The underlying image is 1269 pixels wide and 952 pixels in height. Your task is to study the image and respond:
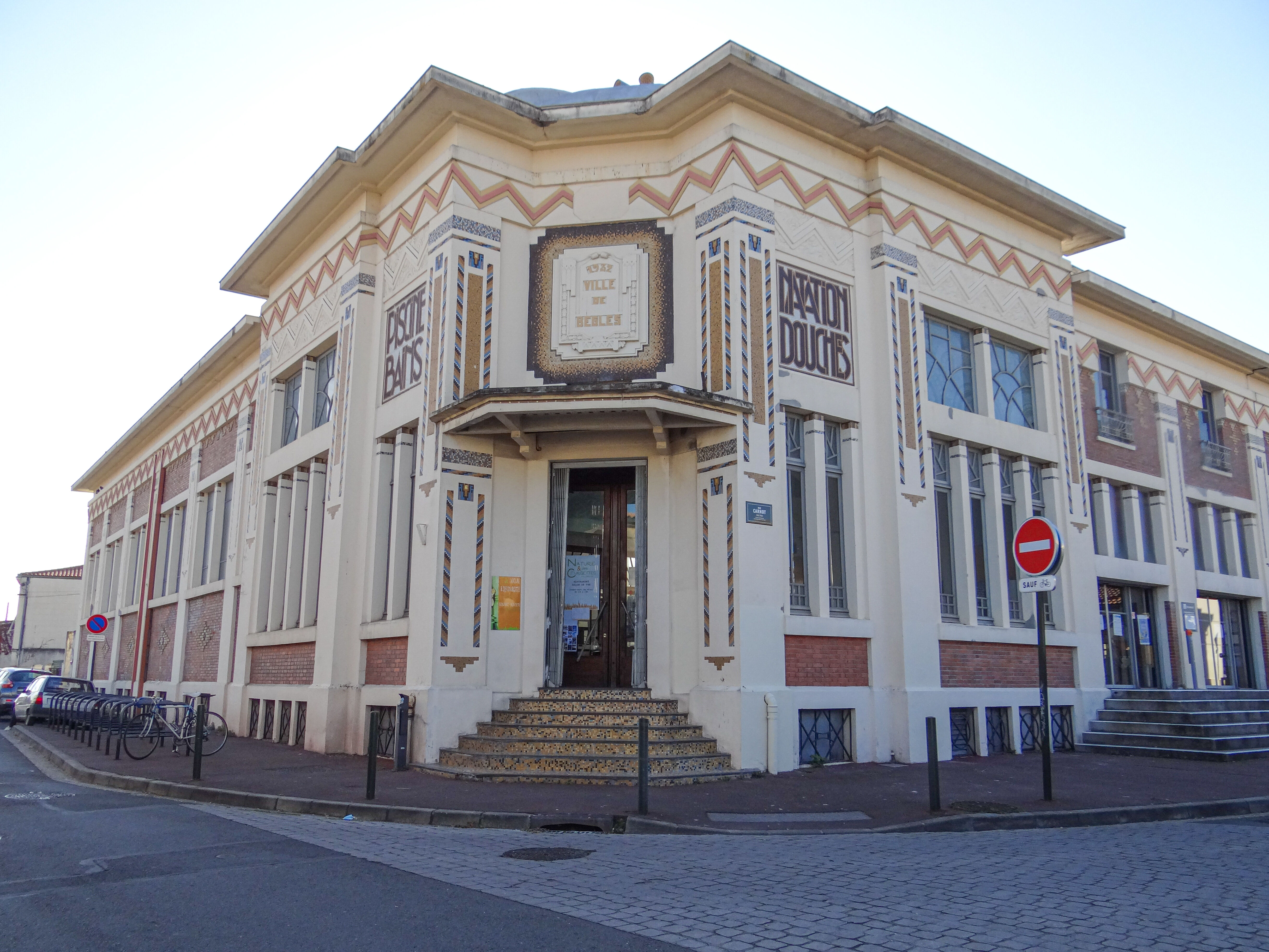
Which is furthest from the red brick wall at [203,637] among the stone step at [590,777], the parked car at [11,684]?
the stone step at [590,777]

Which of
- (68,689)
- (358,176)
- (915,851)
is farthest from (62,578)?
(915,851)

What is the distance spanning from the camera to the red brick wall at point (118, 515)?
35.6 metres

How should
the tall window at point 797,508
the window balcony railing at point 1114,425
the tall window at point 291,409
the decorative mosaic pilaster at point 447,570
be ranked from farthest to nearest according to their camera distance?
the window balcony railing at point 1114,425, the tall window at point 291,409, the tall window at point 797,508, the decorative mosaic pilaster at point 447,570

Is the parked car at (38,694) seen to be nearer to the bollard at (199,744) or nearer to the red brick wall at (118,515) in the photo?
the red brick wall at (118,515)

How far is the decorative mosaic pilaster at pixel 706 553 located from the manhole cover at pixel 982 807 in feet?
12.8

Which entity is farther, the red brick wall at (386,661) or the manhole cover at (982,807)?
the red brick wall at (386,661)

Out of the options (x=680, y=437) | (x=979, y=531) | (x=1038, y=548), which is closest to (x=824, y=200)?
(x=680, y=437)

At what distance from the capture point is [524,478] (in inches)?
564

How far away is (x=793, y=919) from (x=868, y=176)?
12952mm

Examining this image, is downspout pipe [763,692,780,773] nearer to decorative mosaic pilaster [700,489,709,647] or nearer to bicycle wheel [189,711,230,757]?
decorative mosaic pilaster [700,489,709,647]

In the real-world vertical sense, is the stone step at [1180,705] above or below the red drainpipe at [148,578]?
below

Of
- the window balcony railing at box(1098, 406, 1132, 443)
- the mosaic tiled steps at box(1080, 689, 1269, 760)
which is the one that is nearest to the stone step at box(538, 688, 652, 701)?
the mosaic tiled steps at box(1080, 689, 1269, 760)

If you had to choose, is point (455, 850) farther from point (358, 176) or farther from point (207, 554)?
point (207, 554)

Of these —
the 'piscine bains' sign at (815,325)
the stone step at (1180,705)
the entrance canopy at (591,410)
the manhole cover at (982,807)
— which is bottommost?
the manhole cover at (982,807)
